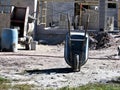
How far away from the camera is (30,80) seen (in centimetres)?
1233

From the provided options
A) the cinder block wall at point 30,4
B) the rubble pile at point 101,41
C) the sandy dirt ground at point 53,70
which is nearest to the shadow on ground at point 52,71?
the sandy dirt ground at point 53,70

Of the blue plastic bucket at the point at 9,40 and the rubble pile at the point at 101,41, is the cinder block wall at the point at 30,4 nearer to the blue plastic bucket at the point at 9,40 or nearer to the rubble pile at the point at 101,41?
the rubble pile at the point at 101,41

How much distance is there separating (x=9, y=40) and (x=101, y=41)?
5.40m

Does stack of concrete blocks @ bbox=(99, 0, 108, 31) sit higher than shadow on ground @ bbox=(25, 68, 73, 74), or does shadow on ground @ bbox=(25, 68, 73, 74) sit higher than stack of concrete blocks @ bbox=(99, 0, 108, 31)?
stack of concrete blocks @ bbox=(99, 0, 108, 31)

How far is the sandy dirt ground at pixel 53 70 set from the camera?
40.3ft

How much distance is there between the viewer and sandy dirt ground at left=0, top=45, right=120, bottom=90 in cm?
1227

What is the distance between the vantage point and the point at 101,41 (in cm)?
2327

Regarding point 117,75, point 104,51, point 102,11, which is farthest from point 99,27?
point 117,75

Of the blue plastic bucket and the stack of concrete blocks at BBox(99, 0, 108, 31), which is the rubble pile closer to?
the stack of concrete blocks at BBox(99, 0, 108, 31)

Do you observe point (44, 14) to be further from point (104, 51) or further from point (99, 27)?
point (104, 51)

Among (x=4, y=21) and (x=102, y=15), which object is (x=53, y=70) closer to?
(x=4, y=21)

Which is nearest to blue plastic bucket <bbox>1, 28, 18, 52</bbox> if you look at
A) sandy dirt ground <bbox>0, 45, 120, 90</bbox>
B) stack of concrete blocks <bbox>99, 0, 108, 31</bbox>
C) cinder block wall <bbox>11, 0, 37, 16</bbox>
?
sandy dirt ground <bbox>0, 45, 120, 90</bbox>

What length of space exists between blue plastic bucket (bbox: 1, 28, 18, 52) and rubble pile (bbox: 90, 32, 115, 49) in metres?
4.44

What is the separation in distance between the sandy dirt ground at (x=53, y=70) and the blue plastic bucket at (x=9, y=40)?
0.79 m
